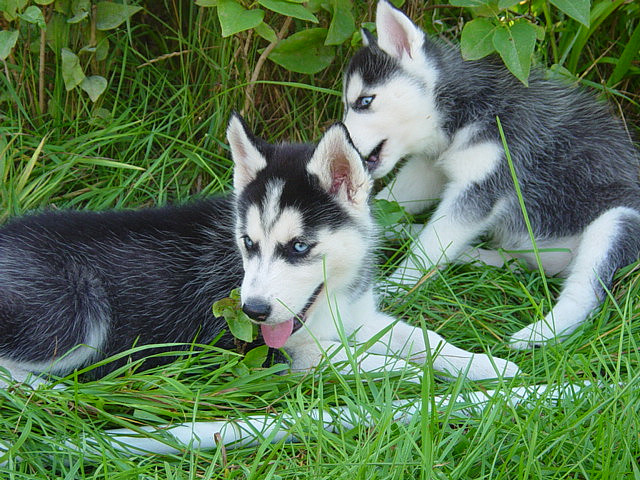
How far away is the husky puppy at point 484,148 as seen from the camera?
4613 millimetres

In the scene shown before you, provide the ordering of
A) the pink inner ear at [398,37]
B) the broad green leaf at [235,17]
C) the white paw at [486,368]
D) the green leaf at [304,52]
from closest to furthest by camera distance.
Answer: the white paw at [486,368] → the broad green leaf at [235,17] → the pink inner ear at [398,37] → the green leaf at [304,52]

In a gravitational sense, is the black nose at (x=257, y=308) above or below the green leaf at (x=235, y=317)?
above

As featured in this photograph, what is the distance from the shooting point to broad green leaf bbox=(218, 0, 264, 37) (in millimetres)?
4055

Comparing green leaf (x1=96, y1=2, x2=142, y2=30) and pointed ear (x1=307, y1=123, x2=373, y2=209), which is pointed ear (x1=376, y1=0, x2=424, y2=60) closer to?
pointed ear (x1=307, y1=123, x2=373, y2=209)

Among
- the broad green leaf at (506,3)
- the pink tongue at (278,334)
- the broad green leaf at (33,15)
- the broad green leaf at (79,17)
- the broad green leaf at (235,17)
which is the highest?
the broad green leaf at (506,3)

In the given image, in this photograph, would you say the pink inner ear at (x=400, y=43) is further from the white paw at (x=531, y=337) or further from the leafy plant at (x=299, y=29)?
the white paw at (x=531, y=337)

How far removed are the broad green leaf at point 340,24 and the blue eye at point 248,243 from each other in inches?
67.1

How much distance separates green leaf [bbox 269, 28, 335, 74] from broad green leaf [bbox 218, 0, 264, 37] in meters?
0.75

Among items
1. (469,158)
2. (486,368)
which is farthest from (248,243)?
(469,158)

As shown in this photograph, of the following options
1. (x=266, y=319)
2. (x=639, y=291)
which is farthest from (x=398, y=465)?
(x=639, y=291)

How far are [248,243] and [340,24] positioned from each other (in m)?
1.84

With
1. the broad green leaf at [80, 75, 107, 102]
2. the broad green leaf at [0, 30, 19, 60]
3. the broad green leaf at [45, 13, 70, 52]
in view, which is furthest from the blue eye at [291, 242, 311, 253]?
the broad green leaf at [45, 13, 70, 52]

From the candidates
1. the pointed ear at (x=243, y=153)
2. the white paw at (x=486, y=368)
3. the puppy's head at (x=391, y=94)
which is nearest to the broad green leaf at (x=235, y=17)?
the pointed ear at (x=243, y=153)

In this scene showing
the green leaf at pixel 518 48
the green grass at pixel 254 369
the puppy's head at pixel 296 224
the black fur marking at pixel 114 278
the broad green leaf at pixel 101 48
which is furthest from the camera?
the broad green leaf at pixel 101 48
